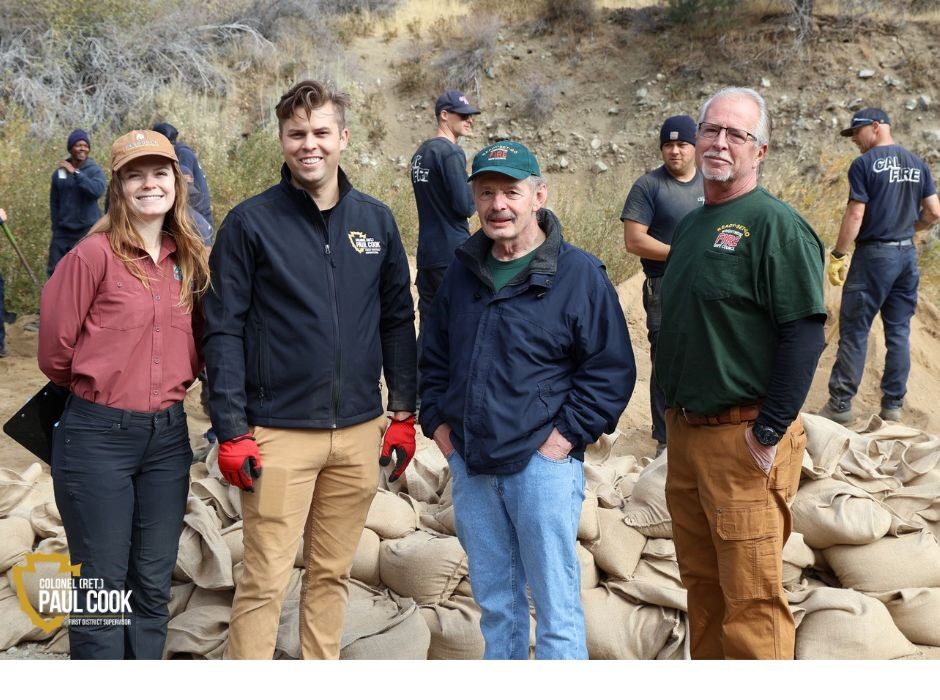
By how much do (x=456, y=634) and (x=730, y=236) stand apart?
1.79 m

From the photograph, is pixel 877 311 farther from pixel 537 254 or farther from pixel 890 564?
pixel 537 254

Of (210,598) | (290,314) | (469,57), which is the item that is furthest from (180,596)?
(469,57)

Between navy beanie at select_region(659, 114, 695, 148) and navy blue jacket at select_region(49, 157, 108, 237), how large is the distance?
15.7 feet

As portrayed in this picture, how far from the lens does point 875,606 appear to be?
3385 mm

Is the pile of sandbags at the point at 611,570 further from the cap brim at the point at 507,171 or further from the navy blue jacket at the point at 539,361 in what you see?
the cap brim at the point at 507,171

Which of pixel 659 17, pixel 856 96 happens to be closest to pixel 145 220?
pixel 856 96

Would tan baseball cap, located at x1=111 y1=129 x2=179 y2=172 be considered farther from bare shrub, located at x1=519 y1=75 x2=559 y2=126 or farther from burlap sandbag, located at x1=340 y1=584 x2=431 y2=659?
bare shrub, located at x1=519 y1=75 x2=559 y2=126

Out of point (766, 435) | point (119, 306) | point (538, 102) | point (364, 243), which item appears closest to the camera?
point (766, 435)

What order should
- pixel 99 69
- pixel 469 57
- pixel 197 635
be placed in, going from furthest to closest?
pixel 469 57
pixel 99 69
pixel 197 635

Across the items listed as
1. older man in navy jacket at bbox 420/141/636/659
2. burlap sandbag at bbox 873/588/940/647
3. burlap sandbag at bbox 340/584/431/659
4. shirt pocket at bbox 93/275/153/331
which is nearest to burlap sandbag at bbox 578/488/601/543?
burlap sandbag at bbox 340/584/431/659

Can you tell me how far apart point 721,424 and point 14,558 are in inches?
110

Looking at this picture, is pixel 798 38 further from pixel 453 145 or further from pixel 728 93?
pixel 728 93

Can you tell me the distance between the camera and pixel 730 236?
255 centimetres

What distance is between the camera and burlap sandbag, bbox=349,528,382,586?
12.0 ft
